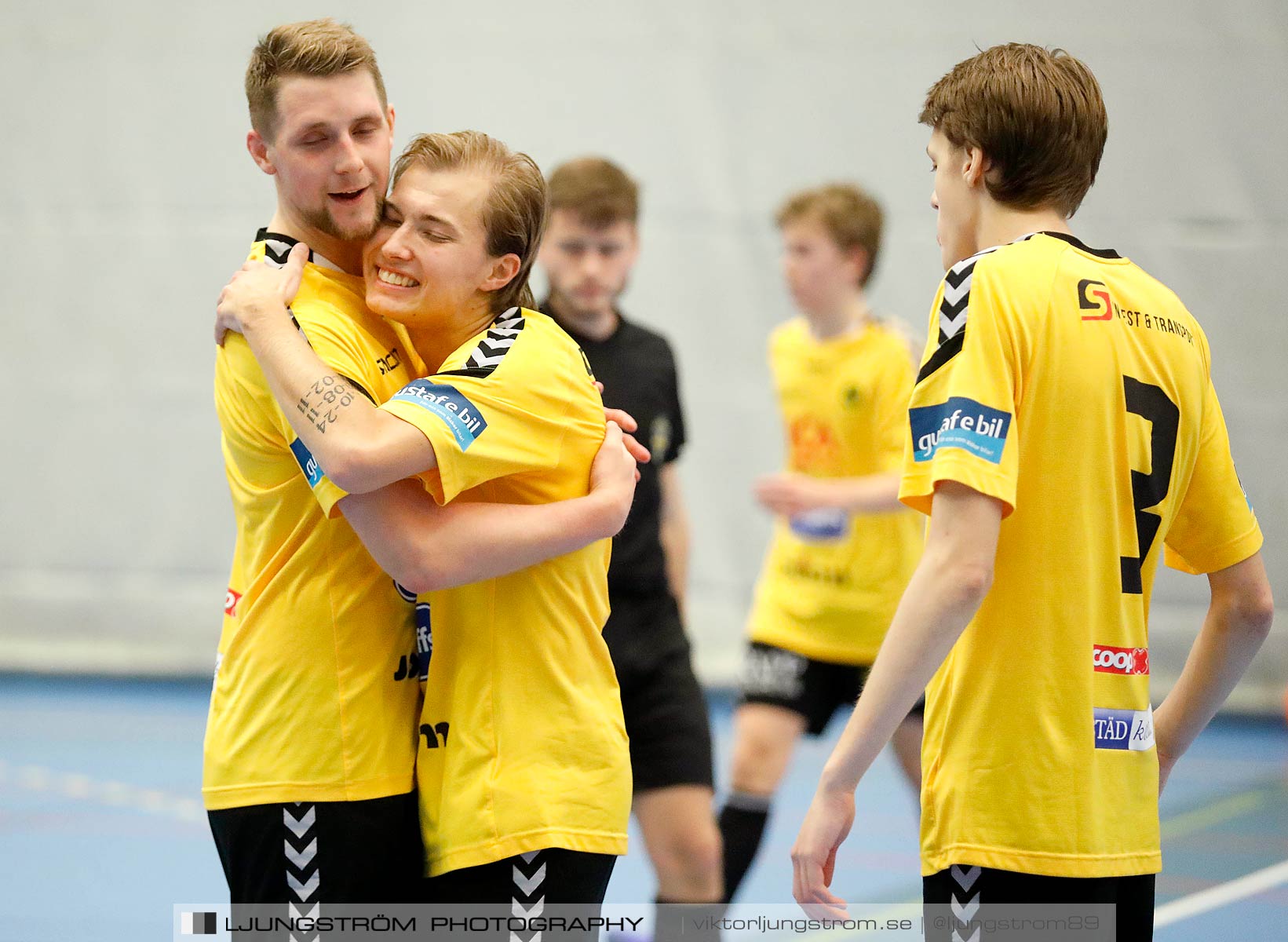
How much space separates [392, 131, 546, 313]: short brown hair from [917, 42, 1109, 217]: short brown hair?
689mm

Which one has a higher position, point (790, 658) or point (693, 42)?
point (693, 42)

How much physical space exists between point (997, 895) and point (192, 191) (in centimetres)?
781

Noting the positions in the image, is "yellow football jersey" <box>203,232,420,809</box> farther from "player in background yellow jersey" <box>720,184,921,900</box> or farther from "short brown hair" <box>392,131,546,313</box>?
"player in background yellow jersey" <box>720,184,921,900</box>

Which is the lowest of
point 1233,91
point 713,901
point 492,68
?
point 713,901

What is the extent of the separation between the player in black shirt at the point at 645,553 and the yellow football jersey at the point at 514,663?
1.39 metres

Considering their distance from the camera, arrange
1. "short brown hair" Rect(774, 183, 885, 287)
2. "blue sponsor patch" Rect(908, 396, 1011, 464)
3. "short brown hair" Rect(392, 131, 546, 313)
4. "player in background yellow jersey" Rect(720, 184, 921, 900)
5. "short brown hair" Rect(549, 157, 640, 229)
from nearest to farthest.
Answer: "blue sponsor patch" Rect(908, 396, 1011, 464), "short brown hair" Rect(392, 131, 546, 313), "short brown hair" Rect(549, 157, 640, 229), "player in background yellow jersey" Rect(720, 184, 921, 900), "short brown hair" Rect(774, 183, 885, 287)

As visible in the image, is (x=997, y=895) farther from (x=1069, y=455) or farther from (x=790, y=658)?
(x=790, y=658)

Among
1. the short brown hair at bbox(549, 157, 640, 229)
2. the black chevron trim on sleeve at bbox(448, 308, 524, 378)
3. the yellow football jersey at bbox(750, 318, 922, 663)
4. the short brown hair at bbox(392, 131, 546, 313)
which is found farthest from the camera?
the yellow football jersey at bbox(750, 318, 922, 663)

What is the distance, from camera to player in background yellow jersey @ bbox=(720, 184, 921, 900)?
14.2 feet

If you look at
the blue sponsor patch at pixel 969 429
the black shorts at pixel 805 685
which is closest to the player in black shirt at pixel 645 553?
the black shorts at pixel 805 685

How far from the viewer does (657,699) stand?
3789 mm

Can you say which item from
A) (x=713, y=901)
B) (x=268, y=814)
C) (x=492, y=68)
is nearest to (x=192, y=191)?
(x=492, y=68)

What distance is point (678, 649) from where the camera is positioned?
3.93 metres

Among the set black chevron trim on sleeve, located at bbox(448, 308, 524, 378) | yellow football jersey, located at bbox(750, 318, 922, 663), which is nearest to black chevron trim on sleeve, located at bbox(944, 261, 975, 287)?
black chevron trim on sleeve, located at bbox(448, 308, 524, 378)
